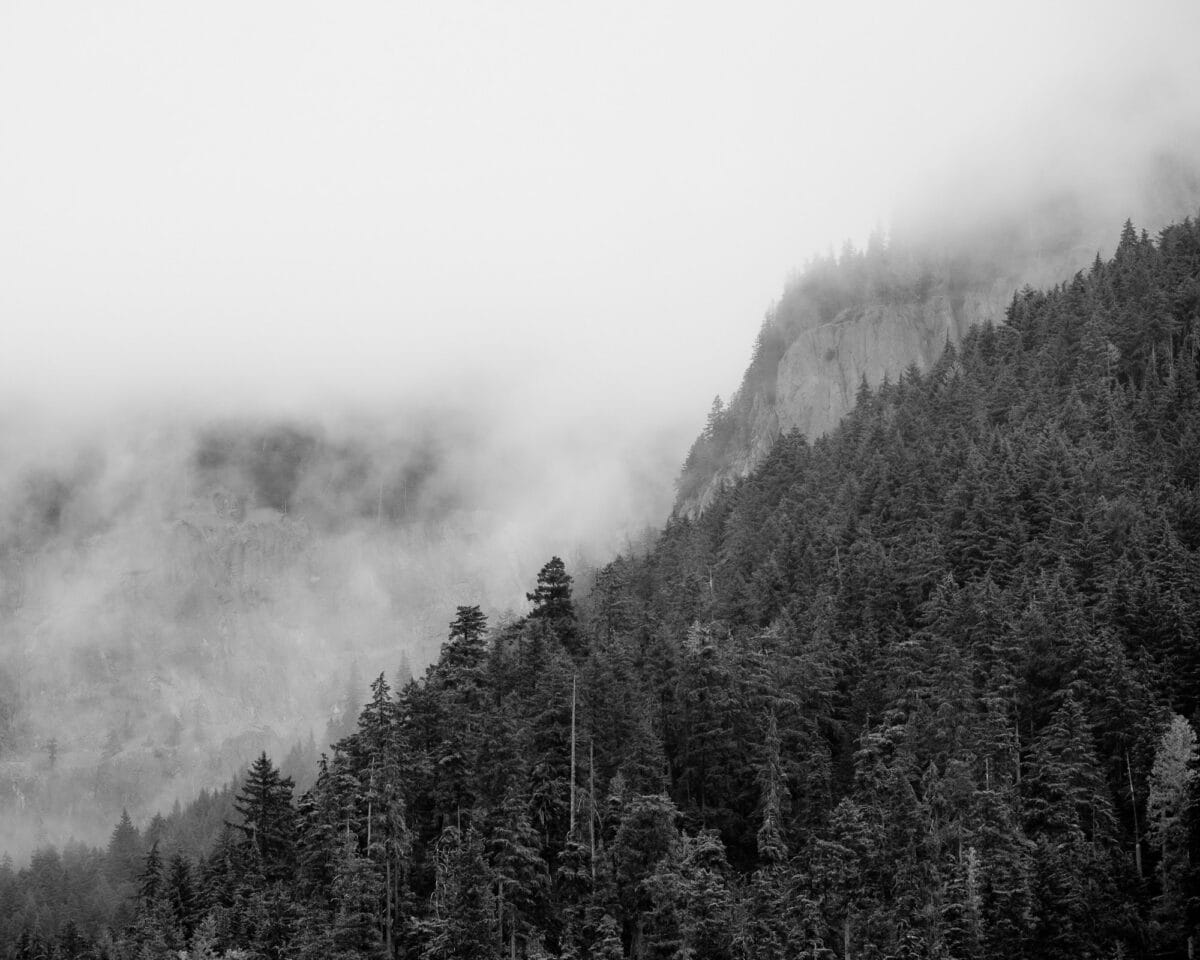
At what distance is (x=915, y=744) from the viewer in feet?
227

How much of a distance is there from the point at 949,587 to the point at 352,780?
4301 cm

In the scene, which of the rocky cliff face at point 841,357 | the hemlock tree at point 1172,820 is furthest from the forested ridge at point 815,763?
the rocky cliff face at point 841,357

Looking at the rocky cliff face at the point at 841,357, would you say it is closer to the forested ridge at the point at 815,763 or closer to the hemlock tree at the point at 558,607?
the forested ridge at the point at 815,763

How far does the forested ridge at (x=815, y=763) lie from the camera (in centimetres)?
5684

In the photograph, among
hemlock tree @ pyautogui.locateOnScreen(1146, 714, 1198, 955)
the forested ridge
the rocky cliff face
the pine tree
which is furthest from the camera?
the rocky cliff face

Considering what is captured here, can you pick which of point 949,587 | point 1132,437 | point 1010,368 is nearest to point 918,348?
point 1010,368

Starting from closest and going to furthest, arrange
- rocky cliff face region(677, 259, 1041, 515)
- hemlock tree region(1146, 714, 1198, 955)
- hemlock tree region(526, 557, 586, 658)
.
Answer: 1. hemlock tree region(1146, 714, 1198, 955)
2. hemlock tree region(526, 557, 586, 658)
3. rocky cliff face region(677, 259, 1041, 515)

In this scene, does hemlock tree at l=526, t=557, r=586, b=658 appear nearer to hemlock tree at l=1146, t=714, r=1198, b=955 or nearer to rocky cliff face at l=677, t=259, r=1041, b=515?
hemlock tree at l=1146, t=714, r=1198, b=955

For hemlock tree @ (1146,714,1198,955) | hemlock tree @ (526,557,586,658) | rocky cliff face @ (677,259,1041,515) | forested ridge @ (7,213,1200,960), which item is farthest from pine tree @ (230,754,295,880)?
rocky cliff face @ (677,259,1041,515)

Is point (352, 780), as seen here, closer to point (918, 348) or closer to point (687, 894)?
point (687, 894)

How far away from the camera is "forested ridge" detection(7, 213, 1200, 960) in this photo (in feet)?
186

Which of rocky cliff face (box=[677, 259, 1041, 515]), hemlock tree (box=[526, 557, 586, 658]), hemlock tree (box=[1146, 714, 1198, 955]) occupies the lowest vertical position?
hemlock tree (box=[1146, 714, 1198, 955])

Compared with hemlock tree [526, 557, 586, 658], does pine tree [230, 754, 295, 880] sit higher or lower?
lower

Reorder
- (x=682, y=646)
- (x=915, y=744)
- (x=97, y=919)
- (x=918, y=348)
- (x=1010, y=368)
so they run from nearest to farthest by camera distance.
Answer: (x=915, y=744) < (x=682, y=646) < (x=97, y=919) < (x=1010, y=368) < (x=918, y=348)
